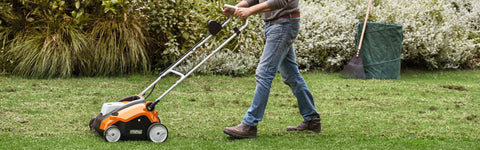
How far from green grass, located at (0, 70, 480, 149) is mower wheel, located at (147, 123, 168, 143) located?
51 millimetres

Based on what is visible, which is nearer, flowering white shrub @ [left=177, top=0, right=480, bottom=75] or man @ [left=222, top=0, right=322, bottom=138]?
man @ [left=222, top=0, right=322, bottom=138]

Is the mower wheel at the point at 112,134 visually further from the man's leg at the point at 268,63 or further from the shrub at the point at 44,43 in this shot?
the shrub at the point at 44,43

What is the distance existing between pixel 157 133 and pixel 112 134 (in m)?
0.30

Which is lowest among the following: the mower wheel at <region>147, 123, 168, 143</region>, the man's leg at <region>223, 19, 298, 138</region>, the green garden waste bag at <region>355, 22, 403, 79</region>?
the green garden waste bag at <region>355, 22, 403, 79</region>

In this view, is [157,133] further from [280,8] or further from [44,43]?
[44,43]

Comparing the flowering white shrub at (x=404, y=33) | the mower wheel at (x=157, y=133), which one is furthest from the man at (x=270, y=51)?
the flowering white shrub at (x=404, y=33)

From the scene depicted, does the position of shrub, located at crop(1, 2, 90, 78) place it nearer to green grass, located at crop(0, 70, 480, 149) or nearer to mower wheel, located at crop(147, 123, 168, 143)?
green grass, located at crop(0, 70, 480, 149)

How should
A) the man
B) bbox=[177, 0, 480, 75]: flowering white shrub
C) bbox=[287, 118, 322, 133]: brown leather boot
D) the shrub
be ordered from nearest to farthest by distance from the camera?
1. the man
2. bbox=[287, 118, 322, 133]: brown leather boot
3. the shrub
4. bbox=[177, 0, 480, 75]: flowering white shrub

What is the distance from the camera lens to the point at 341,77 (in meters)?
7.90

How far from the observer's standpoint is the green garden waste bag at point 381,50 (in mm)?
7828

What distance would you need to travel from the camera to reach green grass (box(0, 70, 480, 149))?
3.72 metres

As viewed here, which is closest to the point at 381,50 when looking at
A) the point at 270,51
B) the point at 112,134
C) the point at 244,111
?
the point at 244,111

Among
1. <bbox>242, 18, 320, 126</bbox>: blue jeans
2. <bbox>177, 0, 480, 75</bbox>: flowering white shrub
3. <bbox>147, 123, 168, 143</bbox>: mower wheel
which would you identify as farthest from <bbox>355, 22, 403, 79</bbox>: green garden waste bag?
<bbox>147, 123, 168, 143</bbox>: mower wheel

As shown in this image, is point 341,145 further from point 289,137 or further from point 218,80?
point 218,80
